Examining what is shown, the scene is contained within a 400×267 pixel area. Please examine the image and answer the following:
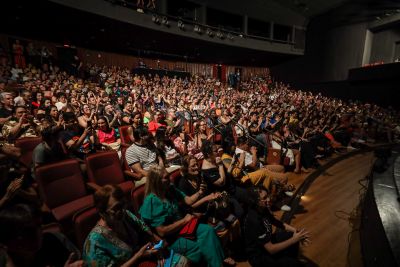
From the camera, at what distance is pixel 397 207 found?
1.77m

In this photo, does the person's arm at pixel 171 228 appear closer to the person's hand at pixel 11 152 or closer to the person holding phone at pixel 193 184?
the person holding phone at pixel 193 184

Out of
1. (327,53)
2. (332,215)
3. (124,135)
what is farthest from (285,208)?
(327,53)

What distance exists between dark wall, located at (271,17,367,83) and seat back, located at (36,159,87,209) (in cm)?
1456

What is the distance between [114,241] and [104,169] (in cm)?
131

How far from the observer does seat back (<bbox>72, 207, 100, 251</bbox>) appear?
53.8 inches

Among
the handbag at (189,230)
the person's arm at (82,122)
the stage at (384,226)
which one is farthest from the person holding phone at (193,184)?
the person's arm at (82,122)

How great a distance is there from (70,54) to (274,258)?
416 inches

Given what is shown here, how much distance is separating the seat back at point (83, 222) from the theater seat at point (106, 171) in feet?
2.74

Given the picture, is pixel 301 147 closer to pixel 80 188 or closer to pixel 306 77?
pixel 80 188

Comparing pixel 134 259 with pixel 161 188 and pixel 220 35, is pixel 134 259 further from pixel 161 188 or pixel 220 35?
pixel 220 35

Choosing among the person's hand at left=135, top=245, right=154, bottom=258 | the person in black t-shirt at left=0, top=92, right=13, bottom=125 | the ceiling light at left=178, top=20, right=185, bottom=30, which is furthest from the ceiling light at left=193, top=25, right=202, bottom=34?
the person's hand at left=135, top=245, right=154, bottom=258

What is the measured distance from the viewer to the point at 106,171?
2.43 metres

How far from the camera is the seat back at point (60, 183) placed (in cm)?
192

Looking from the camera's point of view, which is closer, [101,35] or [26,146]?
[26,146]
